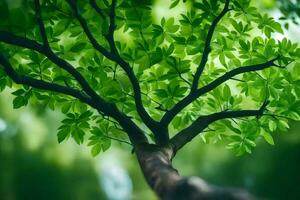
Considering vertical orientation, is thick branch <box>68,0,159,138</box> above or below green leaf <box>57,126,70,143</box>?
above

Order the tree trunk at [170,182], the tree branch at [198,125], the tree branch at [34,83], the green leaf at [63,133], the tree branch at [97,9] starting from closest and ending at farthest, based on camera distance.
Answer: the tree trunk at [170,182]
the tree branch at [34,83]
the tree branch at [97,9]
the tree branch at [198,125]
the green leaf at [63,133]

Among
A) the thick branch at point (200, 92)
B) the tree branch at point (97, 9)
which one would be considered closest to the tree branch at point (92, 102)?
the thick branch at point (200, 92)

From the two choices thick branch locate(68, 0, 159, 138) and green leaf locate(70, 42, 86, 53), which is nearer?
thick branch locate(68, 0, 159, 138)

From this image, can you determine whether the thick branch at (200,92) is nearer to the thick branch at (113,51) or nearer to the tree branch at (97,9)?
the thick branch at (113,51)

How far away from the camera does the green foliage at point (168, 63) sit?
2.28 m

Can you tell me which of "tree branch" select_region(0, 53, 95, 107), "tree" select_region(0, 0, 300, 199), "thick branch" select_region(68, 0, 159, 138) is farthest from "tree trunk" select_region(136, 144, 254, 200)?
"tree branch" select_region(0, 53, 95, 107)

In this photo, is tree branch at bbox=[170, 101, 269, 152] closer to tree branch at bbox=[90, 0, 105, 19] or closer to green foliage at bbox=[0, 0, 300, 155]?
green foliage at bbox=[0, 0, 300, 155]

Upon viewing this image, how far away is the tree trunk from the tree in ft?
0.05

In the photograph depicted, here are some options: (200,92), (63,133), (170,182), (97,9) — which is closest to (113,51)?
(97,9)

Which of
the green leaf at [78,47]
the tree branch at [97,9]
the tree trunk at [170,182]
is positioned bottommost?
the tree trunk at [170,182]

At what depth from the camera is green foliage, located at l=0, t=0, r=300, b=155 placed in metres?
2.28

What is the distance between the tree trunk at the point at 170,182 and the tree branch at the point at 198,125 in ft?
0.25

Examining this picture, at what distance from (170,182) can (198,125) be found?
2.29ft

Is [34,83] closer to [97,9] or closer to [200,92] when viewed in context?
[97,9]
